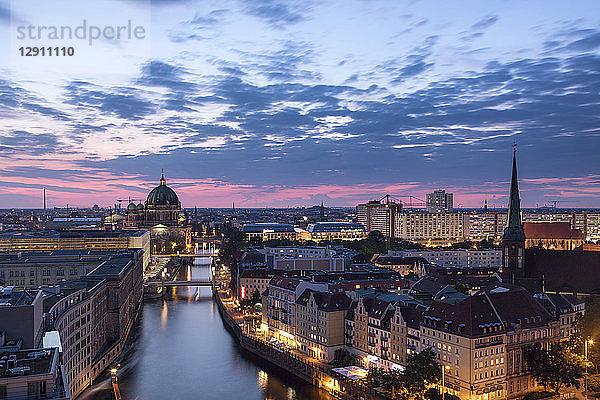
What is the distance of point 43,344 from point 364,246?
7645cm

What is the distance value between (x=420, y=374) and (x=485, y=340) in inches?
159

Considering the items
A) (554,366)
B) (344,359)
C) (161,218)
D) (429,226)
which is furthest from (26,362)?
(429,226)

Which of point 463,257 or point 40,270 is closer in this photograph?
point 40,270

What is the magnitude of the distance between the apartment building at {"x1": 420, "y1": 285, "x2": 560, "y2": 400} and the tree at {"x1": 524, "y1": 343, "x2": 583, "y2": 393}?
0.57m

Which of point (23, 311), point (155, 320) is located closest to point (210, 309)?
point (155, 320)

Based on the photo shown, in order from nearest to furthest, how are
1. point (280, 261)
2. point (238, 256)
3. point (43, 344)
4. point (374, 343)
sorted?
point (43, 344)
point (374, 343)
point (280, 261)
point (238, 256)

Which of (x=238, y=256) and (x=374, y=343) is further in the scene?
(x=238, y=256)

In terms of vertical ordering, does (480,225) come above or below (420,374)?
above

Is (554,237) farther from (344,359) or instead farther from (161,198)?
(161,198)

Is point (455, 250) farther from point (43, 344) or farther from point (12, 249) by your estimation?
point (43, 344)

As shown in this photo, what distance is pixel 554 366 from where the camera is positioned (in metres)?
31.3

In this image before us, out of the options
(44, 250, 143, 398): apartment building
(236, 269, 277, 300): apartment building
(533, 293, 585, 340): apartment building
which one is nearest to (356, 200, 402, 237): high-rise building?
(236, 269, 277, 300): apartment building

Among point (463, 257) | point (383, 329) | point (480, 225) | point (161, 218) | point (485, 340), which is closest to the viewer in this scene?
point (485, 340)

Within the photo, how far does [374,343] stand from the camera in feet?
120
